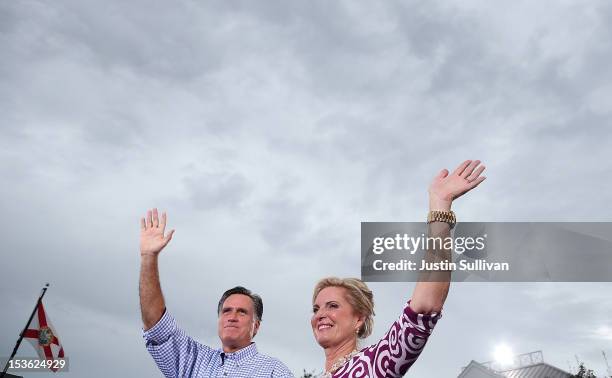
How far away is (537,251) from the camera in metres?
10.4

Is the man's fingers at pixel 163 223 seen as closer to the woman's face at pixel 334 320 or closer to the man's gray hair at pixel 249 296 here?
the man's gray hair at pixel 249 296

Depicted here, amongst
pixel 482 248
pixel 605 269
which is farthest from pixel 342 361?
pixel 605 269

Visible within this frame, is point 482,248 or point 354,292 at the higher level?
point 482,248

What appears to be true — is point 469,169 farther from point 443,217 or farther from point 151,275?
point 151,275

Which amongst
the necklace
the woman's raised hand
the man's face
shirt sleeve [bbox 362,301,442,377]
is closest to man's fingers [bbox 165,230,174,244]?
the man's face

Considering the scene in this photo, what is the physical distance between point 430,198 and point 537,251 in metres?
7.96

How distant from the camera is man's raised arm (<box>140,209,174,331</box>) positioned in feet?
15.6

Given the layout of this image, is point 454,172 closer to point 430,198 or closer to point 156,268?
point 430,198

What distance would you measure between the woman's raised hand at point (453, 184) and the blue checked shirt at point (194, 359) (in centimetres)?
253

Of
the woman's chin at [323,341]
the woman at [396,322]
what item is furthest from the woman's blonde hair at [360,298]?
the woman's chin at [323,341]

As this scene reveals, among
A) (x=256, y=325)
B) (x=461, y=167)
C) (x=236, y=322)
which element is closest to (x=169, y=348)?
(x=236, y=322)

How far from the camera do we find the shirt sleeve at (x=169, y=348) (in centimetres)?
480

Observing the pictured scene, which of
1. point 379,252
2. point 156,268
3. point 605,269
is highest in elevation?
point 605,269

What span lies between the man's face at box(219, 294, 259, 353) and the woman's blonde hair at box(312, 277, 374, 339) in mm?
1162
